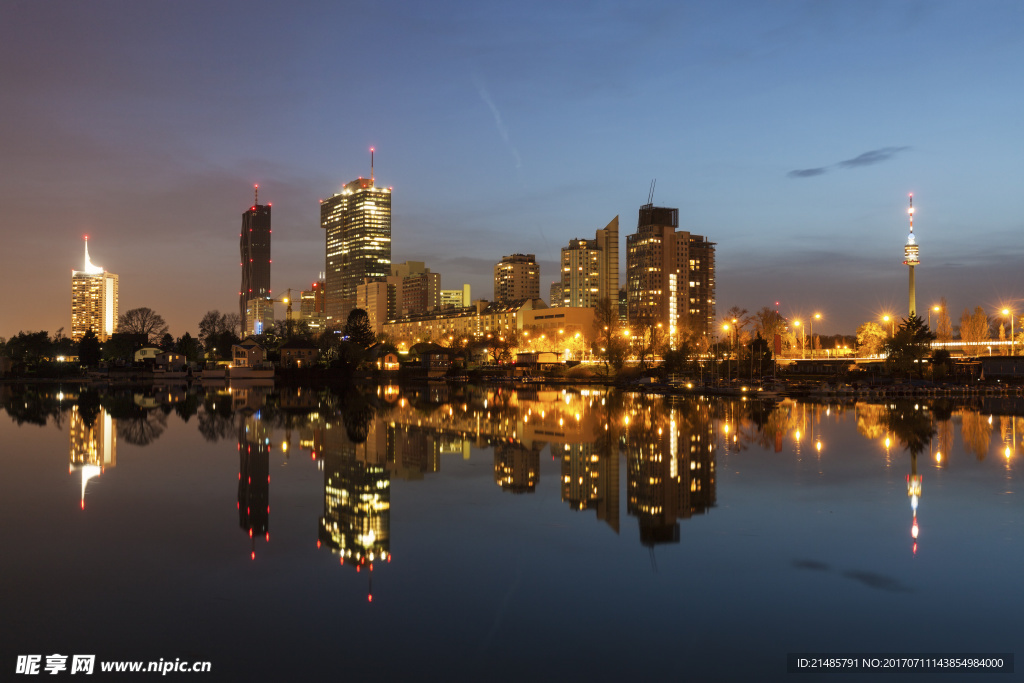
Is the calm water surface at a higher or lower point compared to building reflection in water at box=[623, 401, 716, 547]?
lower

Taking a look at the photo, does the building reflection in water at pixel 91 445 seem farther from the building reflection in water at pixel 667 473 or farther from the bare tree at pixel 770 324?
the bare tree at pixel 770 324

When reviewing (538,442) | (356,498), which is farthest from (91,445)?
(538,442)

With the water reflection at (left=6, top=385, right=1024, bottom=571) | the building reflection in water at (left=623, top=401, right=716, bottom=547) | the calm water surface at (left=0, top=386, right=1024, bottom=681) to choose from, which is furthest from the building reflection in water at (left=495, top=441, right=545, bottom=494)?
the building reflection in water at (left=623, top=401, right=716, bottom=547)

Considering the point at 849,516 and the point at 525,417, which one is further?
the point at 525,417

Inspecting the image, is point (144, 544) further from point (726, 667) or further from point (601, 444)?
point (601, 444)

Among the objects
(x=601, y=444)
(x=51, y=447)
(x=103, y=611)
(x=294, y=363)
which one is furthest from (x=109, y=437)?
(x=294, y=363)

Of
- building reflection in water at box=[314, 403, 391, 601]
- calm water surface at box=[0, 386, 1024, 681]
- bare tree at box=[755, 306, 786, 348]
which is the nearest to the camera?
calm water surface at box=[0, 386, 1024, 681]

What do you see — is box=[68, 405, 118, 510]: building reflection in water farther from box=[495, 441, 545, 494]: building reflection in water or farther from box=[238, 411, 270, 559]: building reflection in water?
box=[495, 441, 545, 494]: building reflection in water

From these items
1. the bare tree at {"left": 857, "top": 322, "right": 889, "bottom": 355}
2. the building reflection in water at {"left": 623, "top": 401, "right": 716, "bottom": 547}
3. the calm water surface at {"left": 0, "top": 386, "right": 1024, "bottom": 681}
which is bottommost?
the calm water surface at {"left": 0, "top": 386, "right": 1024, "bottom": 681}
